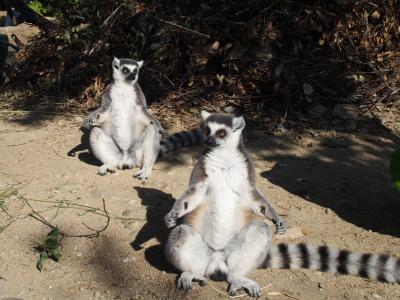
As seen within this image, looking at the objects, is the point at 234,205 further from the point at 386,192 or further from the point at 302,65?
the point at 302,65

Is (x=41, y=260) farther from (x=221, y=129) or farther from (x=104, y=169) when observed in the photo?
(x=104, y=169)

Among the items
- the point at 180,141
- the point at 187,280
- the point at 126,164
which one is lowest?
the point at 126,164

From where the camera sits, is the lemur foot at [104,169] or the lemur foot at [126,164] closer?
the lemur foot at [104,169]

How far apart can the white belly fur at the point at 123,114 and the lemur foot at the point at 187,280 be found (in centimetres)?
272

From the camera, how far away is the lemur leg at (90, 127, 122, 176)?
5855 millimetres

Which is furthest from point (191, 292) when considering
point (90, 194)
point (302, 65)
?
point (302, 65)

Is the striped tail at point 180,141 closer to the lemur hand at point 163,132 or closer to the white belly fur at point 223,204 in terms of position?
the lemur hand at point 163,132

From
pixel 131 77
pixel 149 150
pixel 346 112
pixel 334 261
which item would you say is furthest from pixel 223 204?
pixel 346 112

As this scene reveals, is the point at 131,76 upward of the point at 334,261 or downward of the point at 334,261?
upward

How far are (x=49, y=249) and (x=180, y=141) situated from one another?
2.55m

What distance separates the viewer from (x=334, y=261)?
3.64 m

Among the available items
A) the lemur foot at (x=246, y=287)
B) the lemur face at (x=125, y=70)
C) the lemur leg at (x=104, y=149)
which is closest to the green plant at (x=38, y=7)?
the lemur face at (x=125, y=70)

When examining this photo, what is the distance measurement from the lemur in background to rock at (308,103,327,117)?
207 centimetres

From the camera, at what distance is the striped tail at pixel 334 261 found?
3.57 meters
